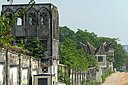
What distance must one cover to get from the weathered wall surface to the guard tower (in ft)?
11.8

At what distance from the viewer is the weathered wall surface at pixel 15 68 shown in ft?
61.4

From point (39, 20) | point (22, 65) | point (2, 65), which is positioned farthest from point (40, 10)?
point (2, 65)

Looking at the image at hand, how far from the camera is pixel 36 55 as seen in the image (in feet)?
92.8

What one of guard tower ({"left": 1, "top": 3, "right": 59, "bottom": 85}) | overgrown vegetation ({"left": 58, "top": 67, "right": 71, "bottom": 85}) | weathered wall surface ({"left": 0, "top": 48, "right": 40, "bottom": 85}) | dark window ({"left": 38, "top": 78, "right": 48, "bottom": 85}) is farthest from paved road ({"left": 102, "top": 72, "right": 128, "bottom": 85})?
dark window ({"left": 38, "top": 78, "right": 48, "bottom": 85})

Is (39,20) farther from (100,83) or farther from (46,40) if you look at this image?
(100,83)

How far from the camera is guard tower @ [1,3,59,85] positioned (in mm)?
29219

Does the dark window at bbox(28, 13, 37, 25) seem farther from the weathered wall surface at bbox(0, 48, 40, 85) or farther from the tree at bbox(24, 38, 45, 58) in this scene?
the weathered wall surface at bbox(0, 48, 40, 85)

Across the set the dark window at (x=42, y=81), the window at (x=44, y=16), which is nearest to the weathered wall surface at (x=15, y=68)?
the dark window at (x=42, y=81)

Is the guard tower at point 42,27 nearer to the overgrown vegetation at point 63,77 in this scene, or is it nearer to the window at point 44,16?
the window at point 44,16

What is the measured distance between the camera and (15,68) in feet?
68.2

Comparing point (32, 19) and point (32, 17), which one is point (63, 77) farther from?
point (32, 17)

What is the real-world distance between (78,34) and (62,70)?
88.4 meters

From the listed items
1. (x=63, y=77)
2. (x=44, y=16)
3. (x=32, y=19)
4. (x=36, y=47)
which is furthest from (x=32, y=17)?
(x=63, y=77)

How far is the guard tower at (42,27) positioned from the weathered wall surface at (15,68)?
11.8 ft
